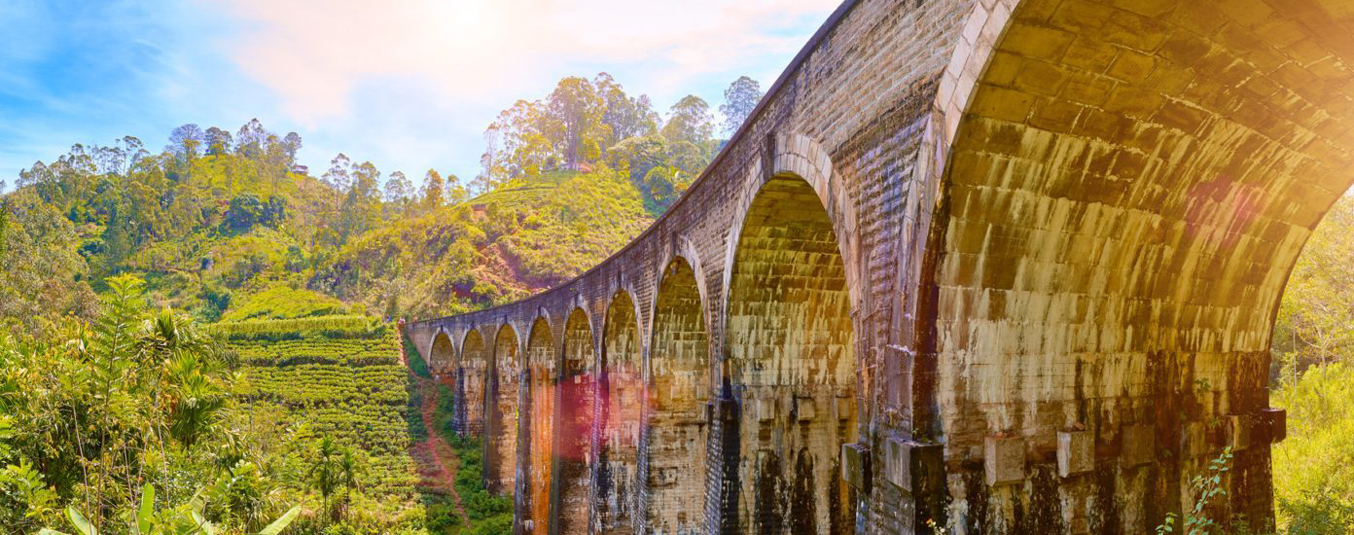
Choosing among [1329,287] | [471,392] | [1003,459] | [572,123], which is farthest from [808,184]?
[572,123]

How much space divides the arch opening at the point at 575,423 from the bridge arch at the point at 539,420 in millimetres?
2567

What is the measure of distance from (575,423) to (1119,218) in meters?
13.9

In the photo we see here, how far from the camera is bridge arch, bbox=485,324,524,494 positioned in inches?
966

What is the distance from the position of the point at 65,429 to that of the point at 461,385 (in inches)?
879

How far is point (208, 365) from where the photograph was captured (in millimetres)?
9188

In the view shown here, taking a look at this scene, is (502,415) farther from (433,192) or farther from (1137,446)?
(433,192)

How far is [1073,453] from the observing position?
483 cm

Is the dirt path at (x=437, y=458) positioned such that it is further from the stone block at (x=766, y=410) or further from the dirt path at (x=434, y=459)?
the stone block at (x=766, y=410)

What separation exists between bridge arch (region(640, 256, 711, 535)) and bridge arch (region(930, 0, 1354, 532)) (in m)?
6.72

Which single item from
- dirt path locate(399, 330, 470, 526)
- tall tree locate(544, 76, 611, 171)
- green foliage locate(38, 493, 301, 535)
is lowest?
dirt path locate(399, 330, 470, 526)

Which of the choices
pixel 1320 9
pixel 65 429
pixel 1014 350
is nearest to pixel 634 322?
pixel 65 429

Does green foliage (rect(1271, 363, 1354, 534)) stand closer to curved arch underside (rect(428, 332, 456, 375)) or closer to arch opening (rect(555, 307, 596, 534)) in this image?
arch opening (rect(555, 307, 596, 534))

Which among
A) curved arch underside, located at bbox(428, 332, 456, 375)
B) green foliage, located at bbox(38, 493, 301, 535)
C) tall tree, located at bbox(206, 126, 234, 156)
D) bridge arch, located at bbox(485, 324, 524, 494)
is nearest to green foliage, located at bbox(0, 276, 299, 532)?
green foliage, located at bbox(38, 493, 301, 535)

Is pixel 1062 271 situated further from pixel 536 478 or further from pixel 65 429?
pixel 536 478
